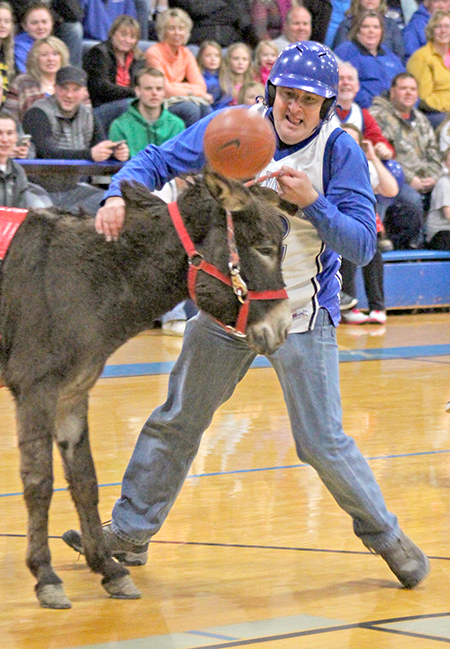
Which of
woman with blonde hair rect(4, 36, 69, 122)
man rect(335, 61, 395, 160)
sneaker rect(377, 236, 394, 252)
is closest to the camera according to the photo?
woman with blonde hair rect(4, 36, 69, 122)

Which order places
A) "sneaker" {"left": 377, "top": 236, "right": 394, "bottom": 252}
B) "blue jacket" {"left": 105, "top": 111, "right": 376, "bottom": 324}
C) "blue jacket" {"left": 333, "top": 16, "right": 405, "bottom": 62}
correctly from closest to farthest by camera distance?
"blue jacket" {"left": 105, "top": 111, "right": 376, "bottom": 324} → "sneaker" {"left": 377, "top": 236, "right": 394, "bottom": 252} → "blue jacket" {"left": 333, "top": 16, "right": 405, "bottom": 62}

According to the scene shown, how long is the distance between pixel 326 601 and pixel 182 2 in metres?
10.4

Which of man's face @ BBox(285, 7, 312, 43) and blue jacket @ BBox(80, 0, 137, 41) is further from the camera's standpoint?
man's face @ BBox(285, 7, 312, 43)

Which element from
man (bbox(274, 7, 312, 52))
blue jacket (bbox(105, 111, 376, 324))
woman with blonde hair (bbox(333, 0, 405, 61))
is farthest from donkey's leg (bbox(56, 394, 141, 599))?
woman with blonde hair (bbox(333, 0, 405, 61))

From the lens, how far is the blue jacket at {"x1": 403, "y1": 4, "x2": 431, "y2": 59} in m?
14.9

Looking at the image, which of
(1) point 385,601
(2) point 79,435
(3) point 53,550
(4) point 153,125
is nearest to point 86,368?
(2) point 79,435

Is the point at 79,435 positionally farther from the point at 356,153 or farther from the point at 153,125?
the point at 153,125

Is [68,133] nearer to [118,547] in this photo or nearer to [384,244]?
[384,244]

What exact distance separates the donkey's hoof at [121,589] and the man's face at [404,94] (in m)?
9.61

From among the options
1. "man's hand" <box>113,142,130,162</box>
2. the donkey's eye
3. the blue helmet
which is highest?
the blue helmet

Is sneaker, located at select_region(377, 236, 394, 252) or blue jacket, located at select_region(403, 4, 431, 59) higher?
blue jacket, located at select_region(403, 4, 431, 59)

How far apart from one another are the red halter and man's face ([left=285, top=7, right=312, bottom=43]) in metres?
10.1

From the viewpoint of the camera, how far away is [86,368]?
393 cm

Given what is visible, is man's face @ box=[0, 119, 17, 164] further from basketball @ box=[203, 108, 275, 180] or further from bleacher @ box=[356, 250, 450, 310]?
basketball @ box=[203, 108, 275, 180]
